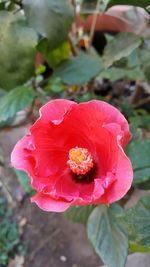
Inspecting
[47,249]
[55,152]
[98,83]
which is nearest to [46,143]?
[55,152]

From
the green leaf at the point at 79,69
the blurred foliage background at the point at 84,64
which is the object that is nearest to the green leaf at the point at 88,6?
the blurred foliage background at the point at 84,64

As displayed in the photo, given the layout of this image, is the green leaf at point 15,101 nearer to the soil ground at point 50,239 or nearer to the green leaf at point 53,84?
the green leaf at point 53,84

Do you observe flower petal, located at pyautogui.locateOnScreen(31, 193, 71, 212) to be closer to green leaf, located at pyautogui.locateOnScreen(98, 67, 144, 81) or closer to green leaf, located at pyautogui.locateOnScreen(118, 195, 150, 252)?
green leaf, located at pyautogui.locateOnScreen(118, 195, 150, 252)

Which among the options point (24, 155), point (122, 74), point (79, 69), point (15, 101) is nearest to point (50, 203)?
point (24, 155)

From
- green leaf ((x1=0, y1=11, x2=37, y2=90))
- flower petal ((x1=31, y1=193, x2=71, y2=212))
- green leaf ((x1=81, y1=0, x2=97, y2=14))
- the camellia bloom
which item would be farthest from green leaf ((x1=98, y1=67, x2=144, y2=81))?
flower petal ((x1=31, y1=193, x2=71, y2=212))

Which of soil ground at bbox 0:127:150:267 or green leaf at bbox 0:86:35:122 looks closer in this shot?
green leaf at bbox 0:86:35:122

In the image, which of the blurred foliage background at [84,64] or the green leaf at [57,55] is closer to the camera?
the blurred foliage background at [84,64]
